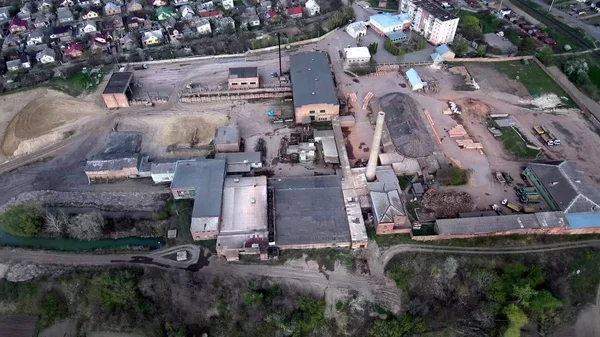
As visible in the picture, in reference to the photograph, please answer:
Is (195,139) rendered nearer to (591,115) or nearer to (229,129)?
(229,129)

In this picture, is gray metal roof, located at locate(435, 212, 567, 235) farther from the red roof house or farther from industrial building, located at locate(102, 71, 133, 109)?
the red roof house

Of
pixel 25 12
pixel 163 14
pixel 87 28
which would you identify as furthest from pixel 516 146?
pixel 25 12

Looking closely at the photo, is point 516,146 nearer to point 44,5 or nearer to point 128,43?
point 128,43

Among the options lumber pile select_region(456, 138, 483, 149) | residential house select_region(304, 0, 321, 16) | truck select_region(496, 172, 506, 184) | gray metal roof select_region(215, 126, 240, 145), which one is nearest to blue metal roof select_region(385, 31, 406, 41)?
residential house select_region(304, 0, 321, 16)

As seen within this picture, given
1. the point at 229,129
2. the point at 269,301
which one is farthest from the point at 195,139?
the point at 269,301

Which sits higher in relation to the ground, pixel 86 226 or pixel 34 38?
pixel 34 38

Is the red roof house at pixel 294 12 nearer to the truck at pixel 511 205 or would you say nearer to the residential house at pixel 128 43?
the residential house at pixel 128 43

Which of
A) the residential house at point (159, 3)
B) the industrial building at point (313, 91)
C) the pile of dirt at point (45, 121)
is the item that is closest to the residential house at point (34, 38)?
the pile of dirt at point (45, 121)
